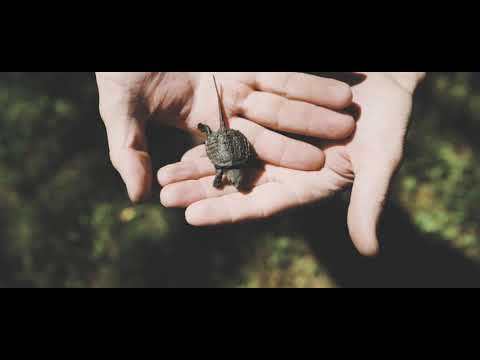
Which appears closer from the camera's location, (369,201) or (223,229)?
(369,201)

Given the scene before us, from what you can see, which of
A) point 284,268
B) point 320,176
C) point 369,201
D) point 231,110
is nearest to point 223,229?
point 284,268

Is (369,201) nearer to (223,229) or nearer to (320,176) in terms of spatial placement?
(320,176)

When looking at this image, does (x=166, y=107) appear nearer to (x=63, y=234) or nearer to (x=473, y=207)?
(x=63, y=234)

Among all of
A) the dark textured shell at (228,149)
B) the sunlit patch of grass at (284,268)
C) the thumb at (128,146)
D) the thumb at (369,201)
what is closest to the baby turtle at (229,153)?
the dark textured shell at (228,149)

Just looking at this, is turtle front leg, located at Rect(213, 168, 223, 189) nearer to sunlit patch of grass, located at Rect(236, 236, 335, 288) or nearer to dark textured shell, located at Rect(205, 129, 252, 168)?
dark textured shell, located at Rect(205, 129, 252, 168)

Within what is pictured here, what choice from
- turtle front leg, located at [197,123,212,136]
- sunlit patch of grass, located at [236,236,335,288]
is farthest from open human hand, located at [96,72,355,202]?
sunlit patch of grass, located at [236,236,335,288]

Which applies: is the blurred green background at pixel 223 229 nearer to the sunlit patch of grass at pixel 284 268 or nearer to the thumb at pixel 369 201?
the sunlit patch of grass at pixel 284 268
